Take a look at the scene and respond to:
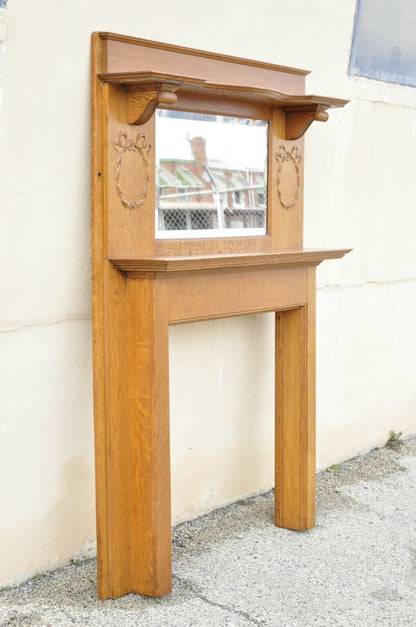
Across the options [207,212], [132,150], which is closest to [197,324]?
[207,212]

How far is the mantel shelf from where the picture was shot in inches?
125

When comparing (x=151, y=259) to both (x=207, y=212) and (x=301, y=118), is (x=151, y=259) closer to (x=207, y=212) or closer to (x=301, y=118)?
(x=207, y=212)

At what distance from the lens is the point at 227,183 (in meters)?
3.81

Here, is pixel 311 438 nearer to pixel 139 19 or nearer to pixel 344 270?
pixel 344 270

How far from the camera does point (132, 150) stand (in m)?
3.37

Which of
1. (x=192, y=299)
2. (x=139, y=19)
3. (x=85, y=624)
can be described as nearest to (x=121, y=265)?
(x=192, y=299)

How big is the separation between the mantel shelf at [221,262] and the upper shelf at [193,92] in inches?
21.9

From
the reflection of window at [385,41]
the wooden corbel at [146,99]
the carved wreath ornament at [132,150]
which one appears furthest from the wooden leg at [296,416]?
the reflection of window at [385,41]

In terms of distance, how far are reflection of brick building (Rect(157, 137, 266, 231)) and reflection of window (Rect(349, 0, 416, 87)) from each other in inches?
47.5

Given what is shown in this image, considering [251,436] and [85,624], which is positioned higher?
[251,436]

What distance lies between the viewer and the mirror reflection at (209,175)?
3562 mm

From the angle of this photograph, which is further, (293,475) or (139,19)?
(293,475)

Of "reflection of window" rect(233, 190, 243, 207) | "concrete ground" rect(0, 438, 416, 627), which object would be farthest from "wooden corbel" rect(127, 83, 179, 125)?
"concrete ground" rect(0, 438, 416, 627)

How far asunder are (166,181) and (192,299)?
0.50 m
